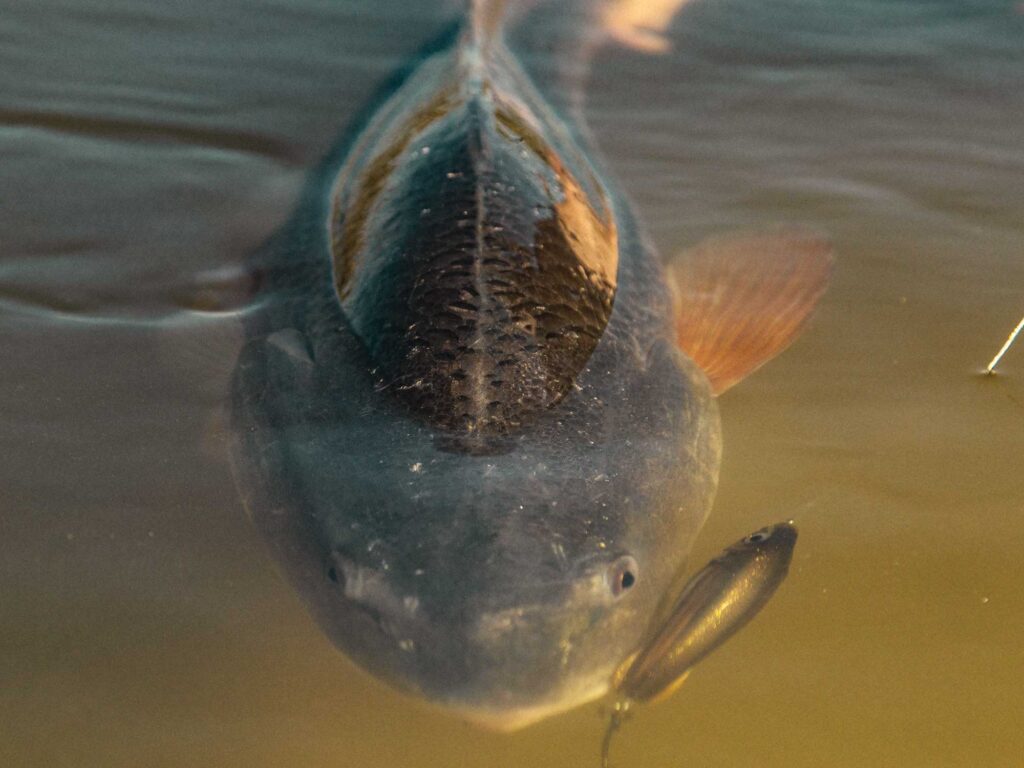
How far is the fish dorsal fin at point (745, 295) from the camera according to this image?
13.3 ft

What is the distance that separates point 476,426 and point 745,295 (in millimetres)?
1851

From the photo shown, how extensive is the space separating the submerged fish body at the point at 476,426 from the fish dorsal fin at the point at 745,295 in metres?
0.13

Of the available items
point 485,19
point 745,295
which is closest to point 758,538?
point 745,295

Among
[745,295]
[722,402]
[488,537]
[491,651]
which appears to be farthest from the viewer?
[745,295]

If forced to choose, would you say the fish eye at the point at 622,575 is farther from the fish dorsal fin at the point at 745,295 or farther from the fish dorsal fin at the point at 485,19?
the fish dorsal fin at the point at 485,19

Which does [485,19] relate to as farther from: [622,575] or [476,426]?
[622,575]

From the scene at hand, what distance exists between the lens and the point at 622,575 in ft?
9.29

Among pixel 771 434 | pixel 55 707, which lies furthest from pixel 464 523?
pixel 771 434

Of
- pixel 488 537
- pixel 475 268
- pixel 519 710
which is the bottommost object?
pixel 519 710

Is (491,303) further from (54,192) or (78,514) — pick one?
(54,192)

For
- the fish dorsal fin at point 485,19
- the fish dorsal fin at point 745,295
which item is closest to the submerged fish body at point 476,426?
the fish dorsal fin at point 745,295

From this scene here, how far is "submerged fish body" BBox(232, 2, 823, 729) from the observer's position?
2.64m

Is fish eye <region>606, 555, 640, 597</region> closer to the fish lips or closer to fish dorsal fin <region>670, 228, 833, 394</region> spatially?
the fish lips

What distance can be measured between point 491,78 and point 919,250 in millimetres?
2012
